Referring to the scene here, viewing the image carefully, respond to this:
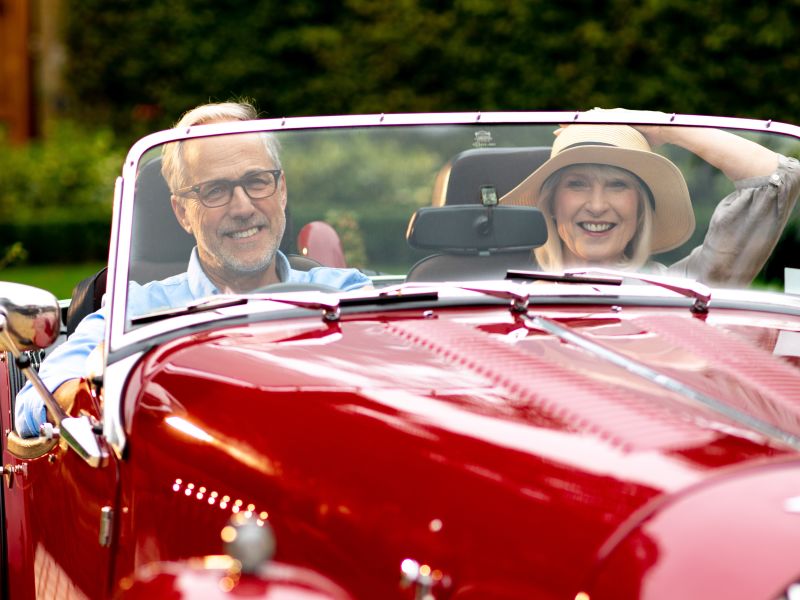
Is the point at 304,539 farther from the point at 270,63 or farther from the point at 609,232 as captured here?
the point at 270,63

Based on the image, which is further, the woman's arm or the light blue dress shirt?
the woman's arm

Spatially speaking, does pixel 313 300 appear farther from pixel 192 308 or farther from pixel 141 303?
pixel 141 303

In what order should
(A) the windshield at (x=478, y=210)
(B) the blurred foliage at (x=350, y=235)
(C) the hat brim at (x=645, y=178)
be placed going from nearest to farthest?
(A) the windshield at (x=478, y=210), (C) the hat brim at (x=645, y=178), (B) the blurred foliage at (x=350, y=235)

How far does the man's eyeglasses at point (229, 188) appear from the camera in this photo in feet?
10.1

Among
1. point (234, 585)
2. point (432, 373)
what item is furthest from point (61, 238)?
point (234, 585)

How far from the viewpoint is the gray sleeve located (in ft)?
10.5

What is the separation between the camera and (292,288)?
9.71 ft

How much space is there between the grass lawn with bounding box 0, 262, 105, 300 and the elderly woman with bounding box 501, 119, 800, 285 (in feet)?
42.2

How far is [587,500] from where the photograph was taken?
6.29 ft

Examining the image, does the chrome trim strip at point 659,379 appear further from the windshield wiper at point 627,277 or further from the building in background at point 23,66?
the building in background at point 23,66

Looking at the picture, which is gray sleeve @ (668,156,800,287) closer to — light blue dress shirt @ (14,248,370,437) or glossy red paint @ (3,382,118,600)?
light blue dress shirt @ (14,248,370,437)

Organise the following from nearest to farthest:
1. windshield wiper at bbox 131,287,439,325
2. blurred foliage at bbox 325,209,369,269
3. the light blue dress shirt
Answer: windshield wiper at bbox 131,287,439,325 → the light blue dress shirt → blurred foliage at bbox 325,209,369,269

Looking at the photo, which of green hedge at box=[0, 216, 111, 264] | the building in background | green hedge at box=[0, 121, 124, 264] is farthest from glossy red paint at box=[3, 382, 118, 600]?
the building in background

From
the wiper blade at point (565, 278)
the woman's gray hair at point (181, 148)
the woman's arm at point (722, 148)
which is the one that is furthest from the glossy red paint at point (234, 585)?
the woman's arm at point (722, 148)
